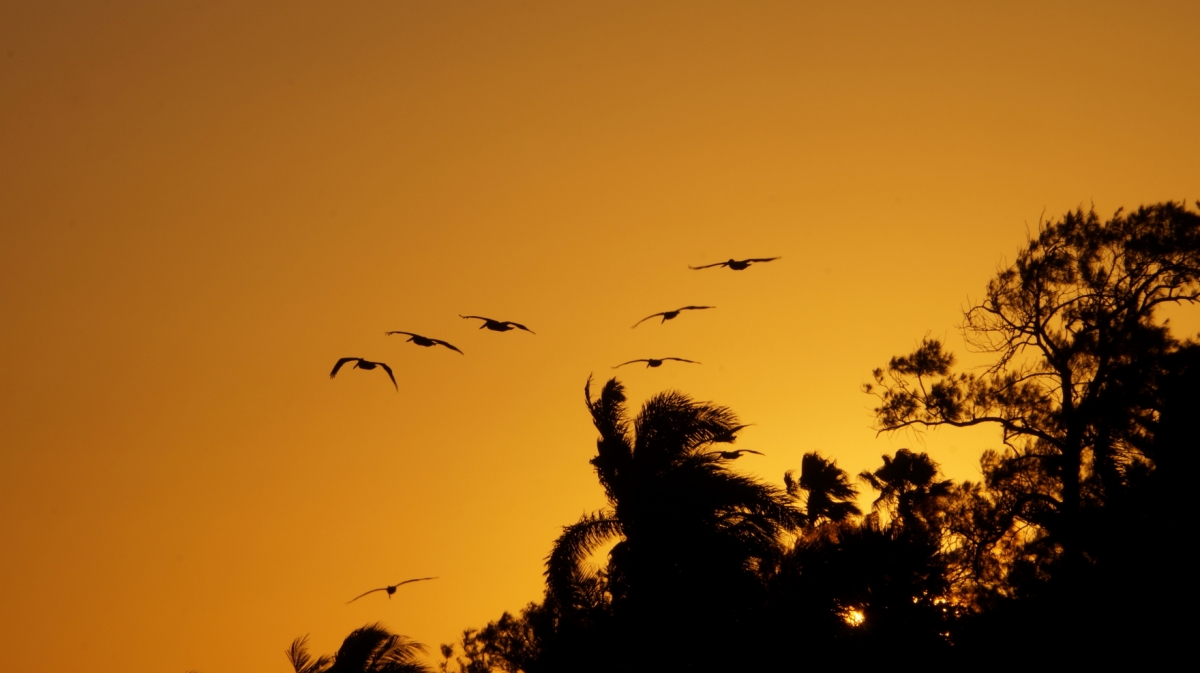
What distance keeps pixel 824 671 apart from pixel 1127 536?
18.8 ft

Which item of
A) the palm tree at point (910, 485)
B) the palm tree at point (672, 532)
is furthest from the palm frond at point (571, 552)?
the palm tree at point (910, 485)

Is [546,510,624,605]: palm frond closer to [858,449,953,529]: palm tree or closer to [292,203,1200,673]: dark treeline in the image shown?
[292,203,1200,673]: dark treeline

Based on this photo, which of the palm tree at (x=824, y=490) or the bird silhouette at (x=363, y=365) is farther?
the palm tree at (x=824, y=490)

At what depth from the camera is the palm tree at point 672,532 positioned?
17.8 meters

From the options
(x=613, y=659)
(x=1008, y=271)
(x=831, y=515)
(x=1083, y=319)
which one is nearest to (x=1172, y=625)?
(x=613, y=659)

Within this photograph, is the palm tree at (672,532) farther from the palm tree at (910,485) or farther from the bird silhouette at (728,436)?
the palm tree at (910,485)

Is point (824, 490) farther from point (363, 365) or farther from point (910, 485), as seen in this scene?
point (363, 365)

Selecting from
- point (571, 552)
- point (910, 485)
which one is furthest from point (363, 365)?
point (910, 485)

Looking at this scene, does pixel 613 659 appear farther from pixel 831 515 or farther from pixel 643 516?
pixel 831 515

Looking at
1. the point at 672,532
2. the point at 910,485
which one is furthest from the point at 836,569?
the point at 910,485

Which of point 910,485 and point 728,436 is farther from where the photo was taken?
point 910,485

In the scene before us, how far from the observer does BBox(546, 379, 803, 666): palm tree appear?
17.8 meters

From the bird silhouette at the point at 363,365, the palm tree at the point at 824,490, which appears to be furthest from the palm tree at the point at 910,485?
the bird silhouette at the point at 363,365

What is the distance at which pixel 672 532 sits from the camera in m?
18.3
